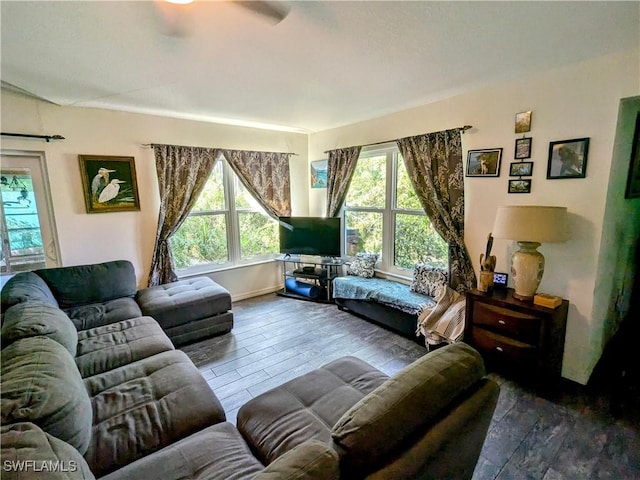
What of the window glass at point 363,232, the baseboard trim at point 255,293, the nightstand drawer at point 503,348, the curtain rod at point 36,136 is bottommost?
the baseboard trim at point 255,293

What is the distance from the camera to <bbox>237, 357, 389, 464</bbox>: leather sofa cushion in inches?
52.2

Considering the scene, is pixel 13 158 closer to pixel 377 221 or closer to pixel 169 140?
pixel 169 140

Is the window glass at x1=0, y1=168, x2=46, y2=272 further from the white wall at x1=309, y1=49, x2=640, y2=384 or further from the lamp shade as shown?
the lamp shade

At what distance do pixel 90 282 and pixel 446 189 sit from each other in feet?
12.0

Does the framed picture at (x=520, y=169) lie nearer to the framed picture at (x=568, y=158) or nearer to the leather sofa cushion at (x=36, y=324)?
the framed picture at (x=568, y=158)

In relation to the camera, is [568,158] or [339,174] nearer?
[568,158]

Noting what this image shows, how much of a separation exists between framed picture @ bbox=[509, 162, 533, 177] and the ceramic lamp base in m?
0.60

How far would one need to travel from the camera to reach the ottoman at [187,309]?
9.41ft

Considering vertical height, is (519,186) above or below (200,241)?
above

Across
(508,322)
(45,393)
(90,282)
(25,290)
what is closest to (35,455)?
(45,393)

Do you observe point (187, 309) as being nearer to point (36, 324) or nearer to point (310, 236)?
point (36, 324)

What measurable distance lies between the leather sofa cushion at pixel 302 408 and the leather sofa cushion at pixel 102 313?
1.74 meters

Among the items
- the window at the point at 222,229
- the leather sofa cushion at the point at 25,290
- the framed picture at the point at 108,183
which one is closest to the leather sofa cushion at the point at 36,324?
the leather sofa cushion at the point at 25,290

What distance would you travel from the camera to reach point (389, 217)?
12.3ft
